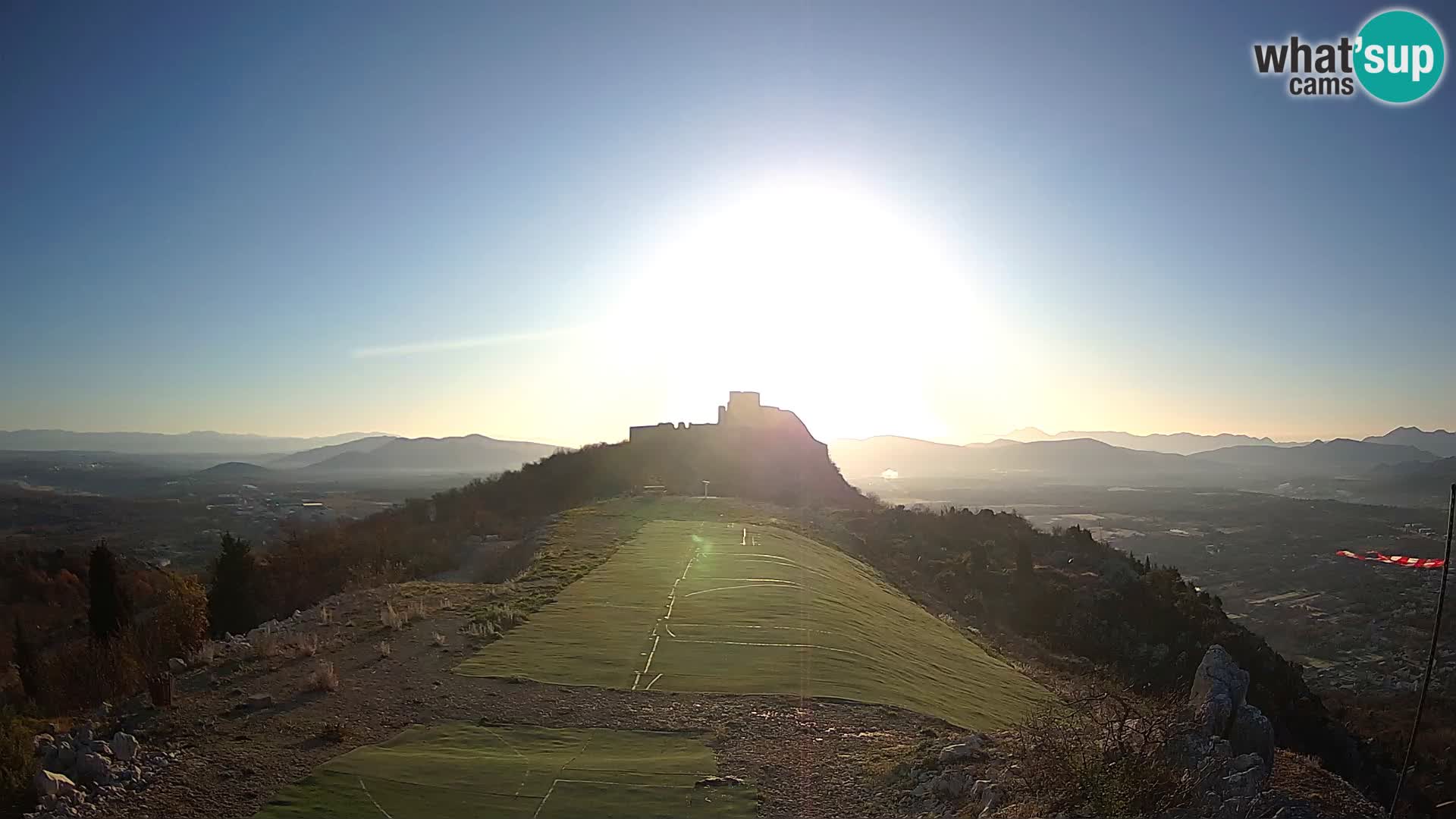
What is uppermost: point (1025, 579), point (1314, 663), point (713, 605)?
point (713, 605)

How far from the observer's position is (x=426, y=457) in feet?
593

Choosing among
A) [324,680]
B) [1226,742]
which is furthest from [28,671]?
[1226,742]

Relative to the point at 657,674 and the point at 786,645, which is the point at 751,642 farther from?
the point at 657,674

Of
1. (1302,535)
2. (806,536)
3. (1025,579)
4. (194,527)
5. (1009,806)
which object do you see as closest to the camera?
(1009,806)

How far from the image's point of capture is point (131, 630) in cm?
1318

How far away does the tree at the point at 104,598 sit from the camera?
13344mm

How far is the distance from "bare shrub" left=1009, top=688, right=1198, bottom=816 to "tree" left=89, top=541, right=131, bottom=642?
587 inches

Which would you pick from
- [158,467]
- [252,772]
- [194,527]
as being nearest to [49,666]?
[252,772]

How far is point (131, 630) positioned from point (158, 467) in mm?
151060

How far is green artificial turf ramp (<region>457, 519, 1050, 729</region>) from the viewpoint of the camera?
9.46m

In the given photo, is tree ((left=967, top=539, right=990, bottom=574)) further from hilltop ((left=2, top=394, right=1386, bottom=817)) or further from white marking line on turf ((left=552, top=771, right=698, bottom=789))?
white marking line on turf ((left=552, top=771, right=698, bottom=789))

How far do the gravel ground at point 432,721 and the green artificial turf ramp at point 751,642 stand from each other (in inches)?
21.1

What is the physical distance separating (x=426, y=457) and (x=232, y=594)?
174449 millimetres

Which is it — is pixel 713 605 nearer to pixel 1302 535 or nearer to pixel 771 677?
pixel 771 677
